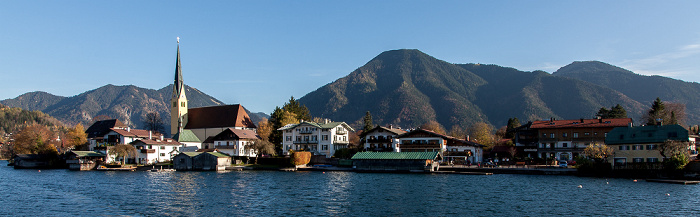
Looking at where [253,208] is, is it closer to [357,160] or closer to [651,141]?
[357,160]

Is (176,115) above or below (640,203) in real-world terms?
above

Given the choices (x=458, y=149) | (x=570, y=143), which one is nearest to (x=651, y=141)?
(x=570, y=143)

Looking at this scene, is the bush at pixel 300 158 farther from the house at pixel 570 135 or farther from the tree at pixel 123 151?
the house at pixel 570 135

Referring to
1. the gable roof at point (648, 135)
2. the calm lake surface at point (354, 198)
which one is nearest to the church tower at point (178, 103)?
the calm lake surface at point (354, 198)

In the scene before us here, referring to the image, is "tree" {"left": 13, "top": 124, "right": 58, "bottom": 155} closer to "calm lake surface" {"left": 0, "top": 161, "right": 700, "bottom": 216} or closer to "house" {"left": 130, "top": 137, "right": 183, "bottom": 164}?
"house" {"left": 130, "top": 137, "right": 183, "bottom": 164}

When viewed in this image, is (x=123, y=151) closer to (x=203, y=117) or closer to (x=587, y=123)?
(x=203, y=117)

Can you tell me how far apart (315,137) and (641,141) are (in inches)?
2233

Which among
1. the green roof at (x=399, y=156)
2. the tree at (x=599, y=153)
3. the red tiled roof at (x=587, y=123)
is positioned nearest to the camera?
the tree at (x=599, y=153)

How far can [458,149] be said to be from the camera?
3713 inches

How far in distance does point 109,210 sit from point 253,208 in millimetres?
11027

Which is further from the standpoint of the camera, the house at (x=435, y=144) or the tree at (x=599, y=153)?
the house at (x=435, y=144)

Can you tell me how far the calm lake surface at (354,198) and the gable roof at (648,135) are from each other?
1248 centimetres

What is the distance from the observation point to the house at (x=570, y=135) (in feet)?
286

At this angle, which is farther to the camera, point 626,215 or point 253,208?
point 253,208
